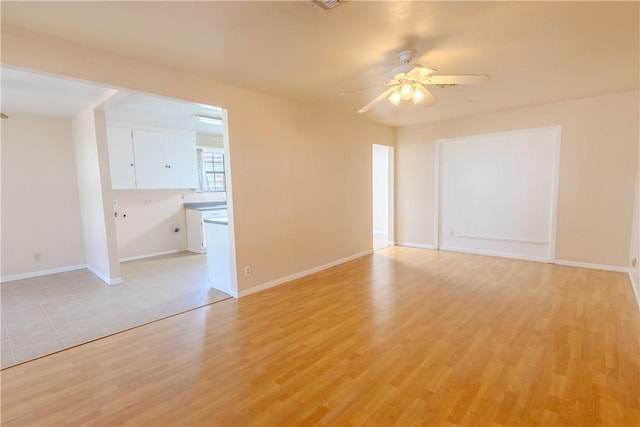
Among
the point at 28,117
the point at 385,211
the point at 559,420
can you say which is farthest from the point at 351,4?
the point at 385,211

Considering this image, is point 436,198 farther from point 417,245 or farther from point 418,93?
point 418,93

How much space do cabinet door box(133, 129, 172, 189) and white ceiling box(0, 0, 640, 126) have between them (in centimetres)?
313

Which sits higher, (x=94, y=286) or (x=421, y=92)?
(x=421, y=92)

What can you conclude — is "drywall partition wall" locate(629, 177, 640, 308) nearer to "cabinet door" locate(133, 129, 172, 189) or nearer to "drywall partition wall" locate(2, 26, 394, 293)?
"drywall partition wall" locate(2, 26, 394, 293)

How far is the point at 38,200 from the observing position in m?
4.65

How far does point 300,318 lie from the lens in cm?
298

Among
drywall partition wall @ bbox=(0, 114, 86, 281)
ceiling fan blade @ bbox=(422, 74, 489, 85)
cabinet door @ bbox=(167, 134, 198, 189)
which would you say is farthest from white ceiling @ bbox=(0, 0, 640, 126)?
drywall partition wall @ bbox=(0, 114, 86, 281)

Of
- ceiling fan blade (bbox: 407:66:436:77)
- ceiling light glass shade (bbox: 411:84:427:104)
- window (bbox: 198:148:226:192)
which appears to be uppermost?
ceiling fan blade (bbox: 407:66:436:77)

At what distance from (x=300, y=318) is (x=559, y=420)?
6.57ft

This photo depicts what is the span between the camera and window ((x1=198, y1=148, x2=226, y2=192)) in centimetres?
663

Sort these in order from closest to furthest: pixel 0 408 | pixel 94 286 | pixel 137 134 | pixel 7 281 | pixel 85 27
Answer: pixel 0 408 → pixel 85 27 → pixel 94 286 → pixel 7 281 → pixel 137 134

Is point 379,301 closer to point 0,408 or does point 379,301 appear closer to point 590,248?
point 0,408

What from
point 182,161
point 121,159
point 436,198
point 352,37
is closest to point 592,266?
point 436,198

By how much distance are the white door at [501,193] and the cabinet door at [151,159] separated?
5.19 meters
